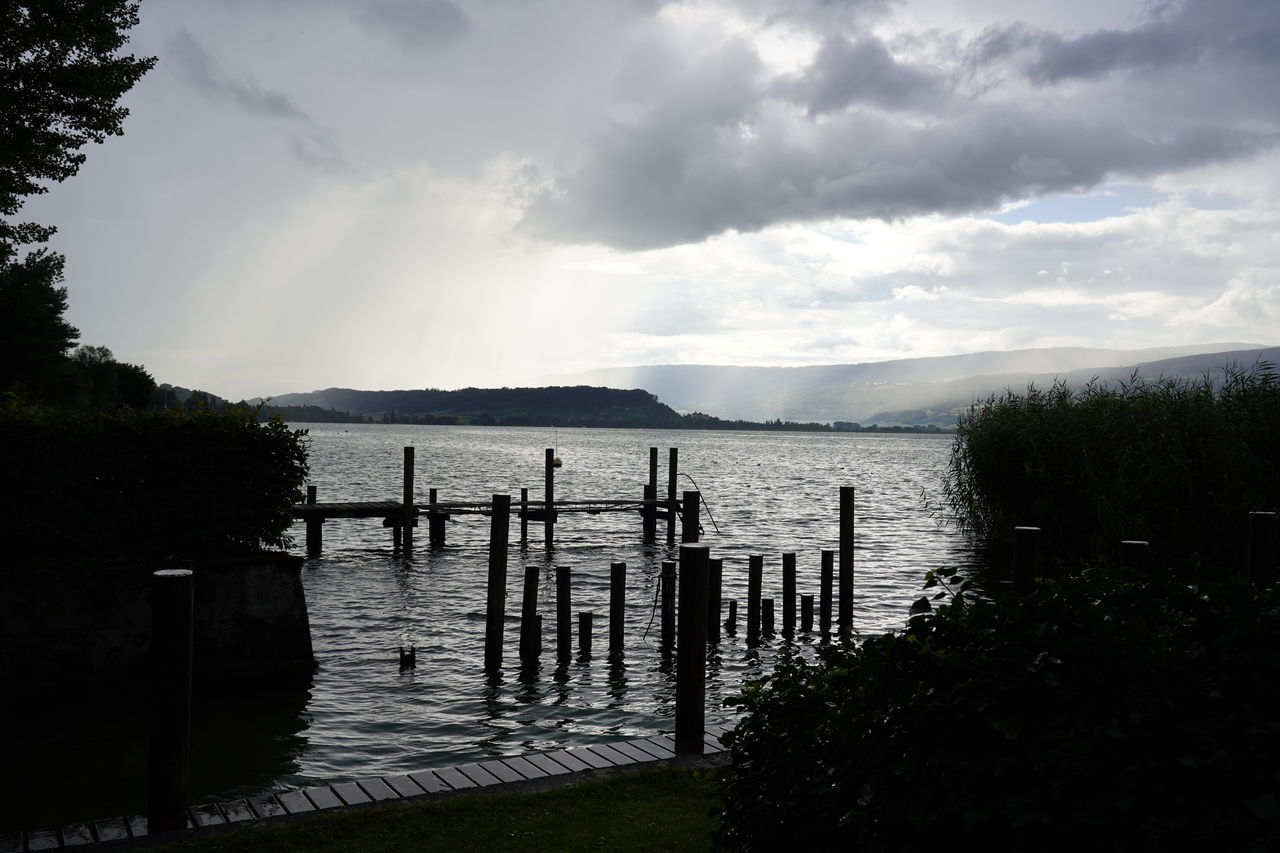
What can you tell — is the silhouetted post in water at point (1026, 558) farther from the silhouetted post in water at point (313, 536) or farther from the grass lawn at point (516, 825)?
the silhouetted post in water at point (313, 536)

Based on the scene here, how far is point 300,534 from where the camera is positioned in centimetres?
3284

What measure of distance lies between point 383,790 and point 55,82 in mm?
15356

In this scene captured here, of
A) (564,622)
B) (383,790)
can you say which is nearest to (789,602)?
(564,622)

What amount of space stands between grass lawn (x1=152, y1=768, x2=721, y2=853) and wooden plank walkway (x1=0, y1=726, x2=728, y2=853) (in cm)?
29

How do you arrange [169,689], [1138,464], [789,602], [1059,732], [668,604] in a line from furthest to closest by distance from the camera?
[1138,464] < [789,602] < [668,604] < [169,689] < [1059,732]

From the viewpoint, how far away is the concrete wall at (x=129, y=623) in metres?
10.7

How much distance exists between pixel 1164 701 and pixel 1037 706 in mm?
411

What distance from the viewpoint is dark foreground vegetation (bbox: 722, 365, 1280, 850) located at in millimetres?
2967

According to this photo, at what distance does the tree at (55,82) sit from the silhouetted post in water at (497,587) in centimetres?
1091

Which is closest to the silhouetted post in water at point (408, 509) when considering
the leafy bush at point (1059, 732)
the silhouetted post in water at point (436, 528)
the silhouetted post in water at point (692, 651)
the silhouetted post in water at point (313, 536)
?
the silhouetted post in water at point (436, 528)

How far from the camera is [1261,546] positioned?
8.27 m

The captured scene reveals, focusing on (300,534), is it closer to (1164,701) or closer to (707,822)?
(707,822)

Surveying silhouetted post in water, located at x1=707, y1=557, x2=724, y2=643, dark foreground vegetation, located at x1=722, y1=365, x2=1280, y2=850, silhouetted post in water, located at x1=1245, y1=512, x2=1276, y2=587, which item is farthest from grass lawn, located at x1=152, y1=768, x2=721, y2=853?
silhouetted post in water, located at x1=1245, y1=512, x2=1276, y2=587

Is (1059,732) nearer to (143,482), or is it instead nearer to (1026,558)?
(1026,558)
